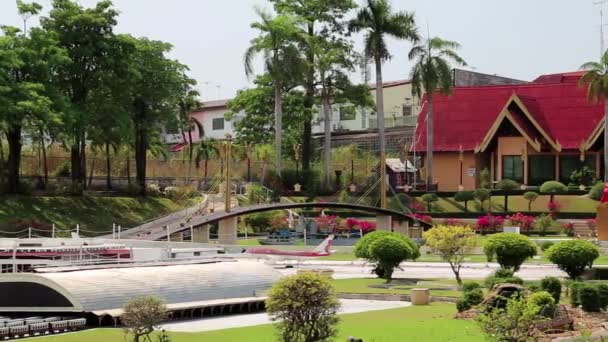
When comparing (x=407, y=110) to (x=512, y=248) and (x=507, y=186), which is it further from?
(x=512, y=248)

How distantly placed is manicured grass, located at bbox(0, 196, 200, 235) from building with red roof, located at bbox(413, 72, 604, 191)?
23097mm

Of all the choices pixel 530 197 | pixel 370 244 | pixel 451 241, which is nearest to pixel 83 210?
pixel 370 244

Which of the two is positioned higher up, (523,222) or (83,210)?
(83,210)

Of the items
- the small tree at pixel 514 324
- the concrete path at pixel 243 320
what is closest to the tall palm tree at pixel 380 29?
the concrete path at pixel 243 320

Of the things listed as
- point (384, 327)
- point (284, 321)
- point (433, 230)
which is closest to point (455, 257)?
point (433, 230)

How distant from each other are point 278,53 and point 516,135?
63.1ft

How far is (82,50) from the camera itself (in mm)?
63500

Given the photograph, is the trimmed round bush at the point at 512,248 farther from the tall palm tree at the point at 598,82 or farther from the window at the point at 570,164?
the window at the point at 570,164

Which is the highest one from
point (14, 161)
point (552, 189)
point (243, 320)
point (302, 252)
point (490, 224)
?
point (14, 161)

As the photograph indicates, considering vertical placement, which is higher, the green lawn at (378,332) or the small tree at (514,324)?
the small tree at (514,324)

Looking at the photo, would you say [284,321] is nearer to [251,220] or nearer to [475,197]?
[251,220]

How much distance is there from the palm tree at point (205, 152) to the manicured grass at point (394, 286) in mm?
40351

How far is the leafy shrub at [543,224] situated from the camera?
60.6 metres

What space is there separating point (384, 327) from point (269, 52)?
50519mm
